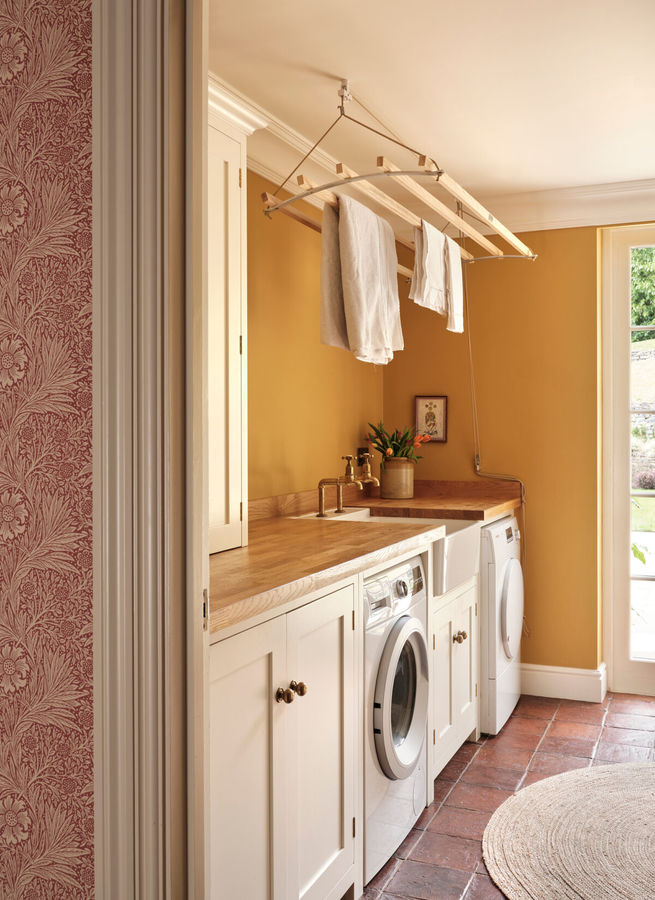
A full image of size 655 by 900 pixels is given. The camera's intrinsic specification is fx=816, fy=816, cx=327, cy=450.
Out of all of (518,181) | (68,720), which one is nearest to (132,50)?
(68,720)

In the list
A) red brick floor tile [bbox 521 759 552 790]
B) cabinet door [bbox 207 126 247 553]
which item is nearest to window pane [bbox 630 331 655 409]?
red brick floor tile [bbox 521 759 552 790]

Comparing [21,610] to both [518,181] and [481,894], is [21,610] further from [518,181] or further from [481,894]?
[518,181]

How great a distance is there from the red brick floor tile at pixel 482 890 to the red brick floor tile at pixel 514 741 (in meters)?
1.05

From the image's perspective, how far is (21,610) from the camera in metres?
1.20

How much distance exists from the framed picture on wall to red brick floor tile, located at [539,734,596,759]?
157 cm

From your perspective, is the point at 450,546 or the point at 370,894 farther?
the point at 450,546

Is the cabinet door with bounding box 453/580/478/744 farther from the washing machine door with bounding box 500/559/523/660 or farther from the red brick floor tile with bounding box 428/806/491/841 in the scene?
the red brick floor tile with bounding box 428/806/491/841

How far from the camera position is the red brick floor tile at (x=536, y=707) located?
12.4ft

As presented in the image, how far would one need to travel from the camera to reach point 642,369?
4.03 metres

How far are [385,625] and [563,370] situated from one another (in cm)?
216

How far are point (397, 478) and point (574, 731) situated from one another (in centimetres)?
136

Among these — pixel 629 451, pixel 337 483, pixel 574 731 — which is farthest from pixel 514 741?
pixel 629 451

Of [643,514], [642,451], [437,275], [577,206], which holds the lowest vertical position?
[643,514]

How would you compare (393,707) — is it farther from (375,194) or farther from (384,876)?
(375,194)
